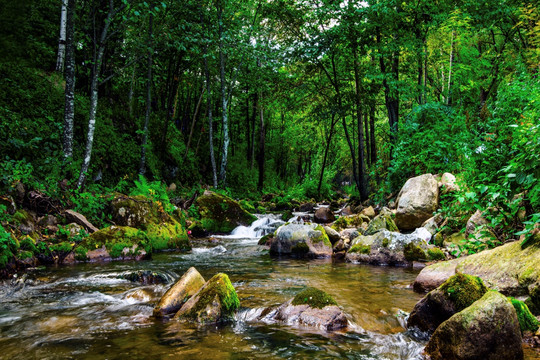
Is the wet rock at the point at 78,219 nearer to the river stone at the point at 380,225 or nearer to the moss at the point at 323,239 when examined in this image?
the moss at the point at 323,239

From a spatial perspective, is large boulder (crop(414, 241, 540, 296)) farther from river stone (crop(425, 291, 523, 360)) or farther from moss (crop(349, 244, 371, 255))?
moss (crop(349, 244, 371, 255))

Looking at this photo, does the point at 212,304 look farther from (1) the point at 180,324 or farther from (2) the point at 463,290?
(2) the point at 463,290

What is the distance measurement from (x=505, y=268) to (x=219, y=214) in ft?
35.6

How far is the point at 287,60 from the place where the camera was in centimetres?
1678

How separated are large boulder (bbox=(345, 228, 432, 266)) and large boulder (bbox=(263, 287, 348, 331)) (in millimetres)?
4092

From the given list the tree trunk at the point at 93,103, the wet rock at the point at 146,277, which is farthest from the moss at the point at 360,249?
the tree trunk at the point at 93,103

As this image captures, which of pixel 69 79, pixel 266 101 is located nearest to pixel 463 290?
pixel 69 79

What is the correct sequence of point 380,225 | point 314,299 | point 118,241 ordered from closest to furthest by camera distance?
point 314,299
point 118,241
point 380,225

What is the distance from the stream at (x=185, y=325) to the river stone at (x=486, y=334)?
50 centimetres

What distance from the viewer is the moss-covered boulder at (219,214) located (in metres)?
13.3

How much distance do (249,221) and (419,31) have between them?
11194mm

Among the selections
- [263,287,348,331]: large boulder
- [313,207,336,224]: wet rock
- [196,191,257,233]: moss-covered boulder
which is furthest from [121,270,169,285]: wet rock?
[313,207,336,224]: wet rock

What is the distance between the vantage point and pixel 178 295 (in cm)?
460

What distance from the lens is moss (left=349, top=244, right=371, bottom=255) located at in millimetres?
8242
